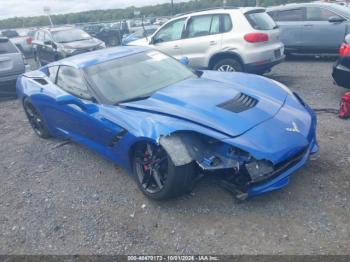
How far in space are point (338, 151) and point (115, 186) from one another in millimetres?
2674

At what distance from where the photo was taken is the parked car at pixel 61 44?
34.3ft

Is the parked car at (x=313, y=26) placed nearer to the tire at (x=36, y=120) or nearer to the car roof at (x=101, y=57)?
the car roof at (x=101, y=57)

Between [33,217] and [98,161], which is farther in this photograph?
[98,161]

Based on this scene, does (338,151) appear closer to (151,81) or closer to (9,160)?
(151,81)

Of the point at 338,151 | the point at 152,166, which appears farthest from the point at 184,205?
the point at 338,151

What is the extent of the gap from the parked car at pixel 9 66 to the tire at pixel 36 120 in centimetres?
328

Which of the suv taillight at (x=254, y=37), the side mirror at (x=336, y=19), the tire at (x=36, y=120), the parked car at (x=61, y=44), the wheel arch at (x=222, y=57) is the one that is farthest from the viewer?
the parked car at (x=61, y=44)

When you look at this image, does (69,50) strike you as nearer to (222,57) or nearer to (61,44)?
(61,44)

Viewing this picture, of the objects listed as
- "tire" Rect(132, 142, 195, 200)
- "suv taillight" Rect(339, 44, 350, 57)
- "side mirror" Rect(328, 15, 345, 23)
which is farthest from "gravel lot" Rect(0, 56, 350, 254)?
"side mirror" Rect(328, 15, 345, 23)

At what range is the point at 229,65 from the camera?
23.0 ft

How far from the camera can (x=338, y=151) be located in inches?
159

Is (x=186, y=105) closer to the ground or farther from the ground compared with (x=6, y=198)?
farther from the ground

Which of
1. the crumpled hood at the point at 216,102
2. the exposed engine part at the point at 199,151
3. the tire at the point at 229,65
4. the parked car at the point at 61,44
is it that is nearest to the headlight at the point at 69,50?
the parked car at the point at 61,44

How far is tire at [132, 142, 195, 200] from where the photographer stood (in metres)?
3.05
